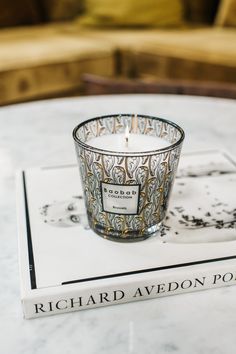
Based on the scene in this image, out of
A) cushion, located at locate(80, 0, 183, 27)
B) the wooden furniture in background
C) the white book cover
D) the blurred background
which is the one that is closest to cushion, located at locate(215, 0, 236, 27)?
the blurred background

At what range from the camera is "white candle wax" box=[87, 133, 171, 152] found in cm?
43

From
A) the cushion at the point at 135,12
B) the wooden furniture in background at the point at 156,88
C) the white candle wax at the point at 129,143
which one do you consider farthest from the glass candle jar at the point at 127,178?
the cushion at the point at 135,12

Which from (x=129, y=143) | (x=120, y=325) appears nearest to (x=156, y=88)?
(x=129, y=143)

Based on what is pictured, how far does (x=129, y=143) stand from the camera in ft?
1.44

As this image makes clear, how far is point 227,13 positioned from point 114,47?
0.62m

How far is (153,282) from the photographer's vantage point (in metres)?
0.38

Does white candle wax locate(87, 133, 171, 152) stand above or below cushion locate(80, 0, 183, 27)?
above

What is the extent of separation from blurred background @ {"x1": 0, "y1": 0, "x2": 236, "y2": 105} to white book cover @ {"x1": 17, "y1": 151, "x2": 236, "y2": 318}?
535mm

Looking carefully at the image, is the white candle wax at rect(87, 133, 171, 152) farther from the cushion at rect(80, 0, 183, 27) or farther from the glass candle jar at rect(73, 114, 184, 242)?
the cushion at rect(80, 0, 183, 27)

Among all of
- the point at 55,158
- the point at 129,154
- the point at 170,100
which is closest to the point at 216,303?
the point at 129,154

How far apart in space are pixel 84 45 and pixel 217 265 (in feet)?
4.88

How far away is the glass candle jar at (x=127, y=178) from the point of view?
391 millimetres

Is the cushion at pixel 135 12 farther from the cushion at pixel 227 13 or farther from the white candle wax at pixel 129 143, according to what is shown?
the white candle wax at pixel 129 143

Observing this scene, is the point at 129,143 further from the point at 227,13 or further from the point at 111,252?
the point at 227,13
